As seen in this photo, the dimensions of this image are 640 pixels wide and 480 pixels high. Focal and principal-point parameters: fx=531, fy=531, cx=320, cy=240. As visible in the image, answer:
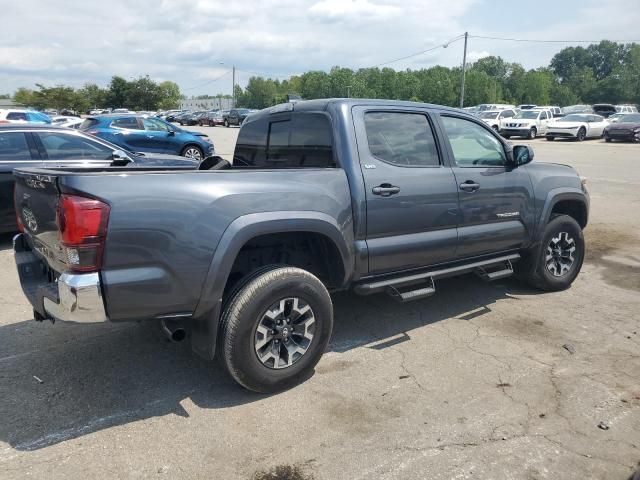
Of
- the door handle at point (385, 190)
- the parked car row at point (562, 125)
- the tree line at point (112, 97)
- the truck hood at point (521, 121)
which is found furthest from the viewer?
the tree line at point (112, 97)

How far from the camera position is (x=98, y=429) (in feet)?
10.1

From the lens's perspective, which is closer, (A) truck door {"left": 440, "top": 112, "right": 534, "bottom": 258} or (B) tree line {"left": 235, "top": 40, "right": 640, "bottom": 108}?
(A) truck door {"left": 440, "top": 112, "right": 534, "bottom": 258}

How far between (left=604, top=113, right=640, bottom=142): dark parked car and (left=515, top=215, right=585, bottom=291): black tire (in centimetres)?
2680

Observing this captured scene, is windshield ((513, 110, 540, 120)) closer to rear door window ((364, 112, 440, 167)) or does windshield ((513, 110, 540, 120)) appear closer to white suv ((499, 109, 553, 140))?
white suv ((499, 109, 553, 140))

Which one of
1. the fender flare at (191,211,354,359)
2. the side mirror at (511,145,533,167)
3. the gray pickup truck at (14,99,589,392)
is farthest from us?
the side mirror at (511,145,533,167)

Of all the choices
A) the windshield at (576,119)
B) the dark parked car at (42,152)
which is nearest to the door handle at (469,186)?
the dark parked car at (42,152)

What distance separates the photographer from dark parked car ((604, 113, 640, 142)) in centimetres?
2803

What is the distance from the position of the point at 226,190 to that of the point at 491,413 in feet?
6.99

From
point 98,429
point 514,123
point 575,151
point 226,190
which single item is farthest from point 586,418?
point 514,123

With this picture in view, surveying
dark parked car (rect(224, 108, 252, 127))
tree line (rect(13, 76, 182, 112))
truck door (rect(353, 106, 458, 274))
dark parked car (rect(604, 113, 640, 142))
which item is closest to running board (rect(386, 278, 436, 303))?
truck door (rect(353, 106, 458, 274))

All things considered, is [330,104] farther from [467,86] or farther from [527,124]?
[467,86]

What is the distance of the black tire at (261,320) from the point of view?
10.7ft

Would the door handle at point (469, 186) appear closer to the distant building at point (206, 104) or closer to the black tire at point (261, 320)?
the black tire at point (261, 320)

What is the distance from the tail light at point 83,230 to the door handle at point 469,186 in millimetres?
2894
